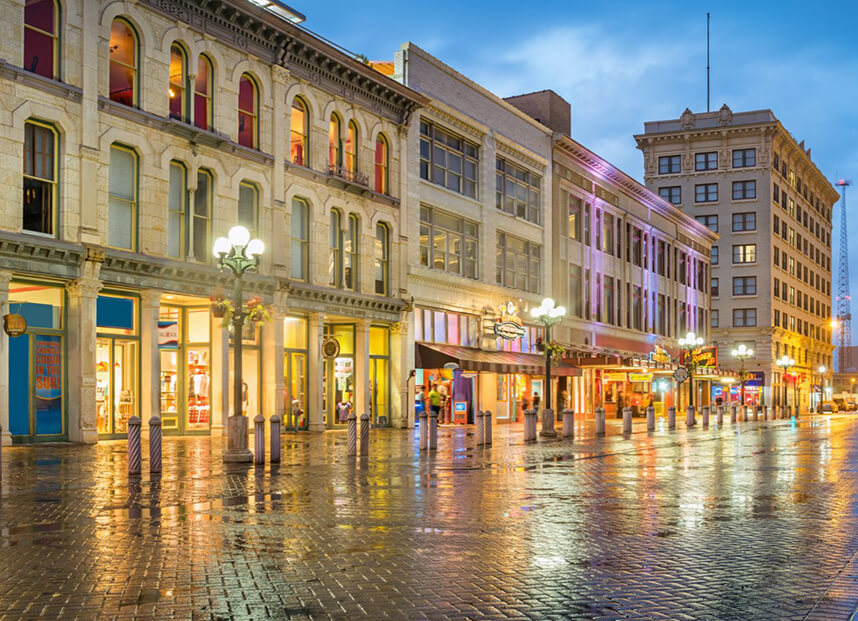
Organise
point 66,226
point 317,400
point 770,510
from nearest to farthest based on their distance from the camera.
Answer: point 770,510
point 66,226
point 317,400

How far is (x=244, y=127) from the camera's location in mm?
32156

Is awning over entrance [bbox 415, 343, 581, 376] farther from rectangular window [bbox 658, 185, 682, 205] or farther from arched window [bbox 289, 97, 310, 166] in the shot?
rectangular window [bbox 658, 185, 682, 205]

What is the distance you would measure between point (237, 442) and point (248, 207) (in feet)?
42.8

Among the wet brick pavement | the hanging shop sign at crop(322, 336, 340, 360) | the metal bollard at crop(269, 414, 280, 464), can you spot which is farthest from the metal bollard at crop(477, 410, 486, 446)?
the hanging shop sign at crop(322, 336, 340, 360)

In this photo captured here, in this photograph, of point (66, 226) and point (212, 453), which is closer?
point (212, 453)

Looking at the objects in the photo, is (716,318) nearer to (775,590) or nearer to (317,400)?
(317,400)

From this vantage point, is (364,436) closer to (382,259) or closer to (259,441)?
(259,441)

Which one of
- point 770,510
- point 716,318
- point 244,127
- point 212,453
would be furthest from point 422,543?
point 716,318

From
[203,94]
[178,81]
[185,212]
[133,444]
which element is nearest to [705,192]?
[203,94]

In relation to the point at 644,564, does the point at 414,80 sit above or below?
above

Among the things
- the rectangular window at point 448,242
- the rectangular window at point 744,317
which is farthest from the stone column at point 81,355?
the rectangular window at point 744,317

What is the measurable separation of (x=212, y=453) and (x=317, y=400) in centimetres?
1171

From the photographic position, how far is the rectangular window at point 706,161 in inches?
3900

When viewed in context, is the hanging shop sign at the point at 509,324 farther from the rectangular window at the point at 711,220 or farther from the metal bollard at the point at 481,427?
the rectangular window at the point at 711,220
